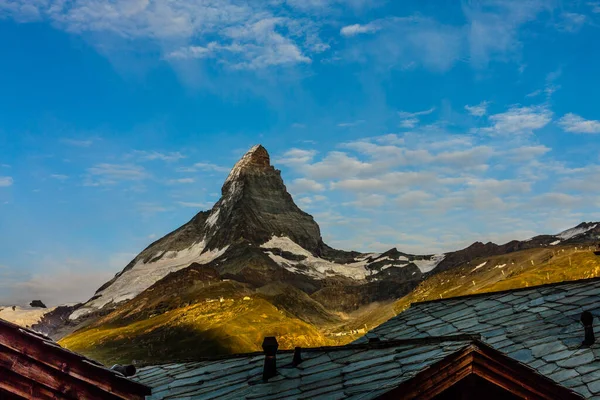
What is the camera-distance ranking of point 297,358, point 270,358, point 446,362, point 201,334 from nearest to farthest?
1. point 446,362
2. point 270,358
3. point 297,358
4. point 201,334

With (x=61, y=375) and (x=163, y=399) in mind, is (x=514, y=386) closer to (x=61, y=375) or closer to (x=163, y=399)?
(x=61, y=375)

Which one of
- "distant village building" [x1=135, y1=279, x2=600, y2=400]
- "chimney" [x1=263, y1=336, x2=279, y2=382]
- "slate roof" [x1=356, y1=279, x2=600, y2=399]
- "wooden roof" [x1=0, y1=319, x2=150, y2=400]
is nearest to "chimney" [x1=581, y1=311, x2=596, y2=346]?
"distant village building" [x1=135, y1=279, x2=600, y2=400]

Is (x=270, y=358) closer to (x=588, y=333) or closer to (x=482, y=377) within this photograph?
(x=482, y=377)

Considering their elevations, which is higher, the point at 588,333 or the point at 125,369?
the point at 125,369

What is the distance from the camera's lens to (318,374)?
10680mm

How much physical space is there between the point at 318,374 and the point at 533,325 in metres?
8.65

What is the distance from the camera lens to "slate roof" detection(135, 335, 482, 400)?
8.88m

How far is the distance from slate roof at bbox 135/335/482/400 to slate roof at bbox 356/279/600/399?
4573 mm

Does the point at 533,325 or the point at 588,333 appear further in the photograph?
the point at 533,325

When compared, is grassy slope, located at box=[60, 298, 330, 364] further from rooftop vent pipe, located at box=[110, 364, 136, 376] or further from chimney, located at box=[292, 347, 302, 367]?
rooftop vent pipe, located at box=[110, 364, 136, 376]

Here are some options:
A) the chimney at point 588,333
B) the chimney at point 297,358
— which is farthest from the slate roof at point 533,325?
the chimney at point 297,358

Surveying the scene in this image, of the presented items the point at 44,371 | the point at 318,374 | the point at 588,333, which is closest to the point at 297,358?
the point at 318,374

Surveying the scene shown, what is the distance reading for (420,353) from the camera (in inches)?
373

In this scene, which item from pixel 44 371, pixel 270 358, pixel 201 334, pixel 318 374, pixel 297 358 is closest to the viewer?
pixel 44 371
